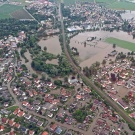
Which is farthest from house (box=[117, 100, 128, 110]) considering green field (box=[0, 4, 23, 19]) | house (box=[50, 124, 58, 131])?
green field (box=[0, 4, 23, 19])

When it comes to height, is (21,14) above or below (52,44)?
above

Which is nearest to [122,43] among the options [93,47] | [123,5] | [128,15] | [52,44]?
[93,47]

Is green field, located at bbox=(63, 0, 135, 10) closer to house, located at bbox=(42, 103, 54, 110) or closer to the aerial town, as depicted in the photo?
the aerial town

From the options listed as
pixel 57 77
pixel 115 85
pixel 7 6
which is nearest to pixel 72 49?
pixel 57 77

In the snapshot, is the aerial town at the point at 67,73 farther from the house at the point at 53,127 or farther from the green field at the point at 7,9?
the green field at the point at 7,9

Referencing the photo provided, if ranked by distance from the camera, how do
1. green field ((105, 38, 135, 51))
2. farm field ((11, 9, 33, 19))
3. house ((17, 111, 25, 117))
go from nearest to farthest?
house ((17, 111, 25, 117)) < green field ((105, 38, 135, 51)) < farm field ((11, 9, 33, 19))

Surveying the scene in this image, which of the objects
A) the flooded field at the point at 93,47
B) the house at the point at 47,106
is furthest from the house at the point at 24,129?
the flooded field at the point at 93,47

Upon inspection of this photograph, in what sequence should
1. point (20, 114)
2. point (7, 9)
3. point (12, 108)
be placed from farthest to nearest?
1. point (7, 9)
2. point (12, 108)
3. point (20, 114)

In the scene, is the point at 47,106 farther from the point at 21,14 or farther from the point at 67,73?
the point at 21,14
